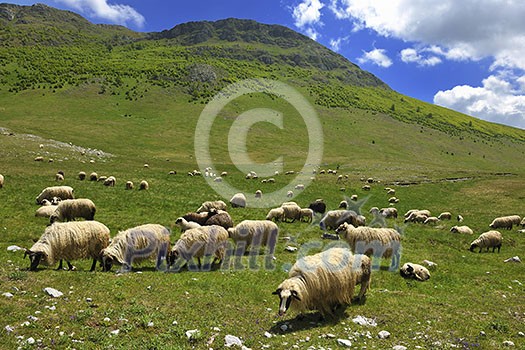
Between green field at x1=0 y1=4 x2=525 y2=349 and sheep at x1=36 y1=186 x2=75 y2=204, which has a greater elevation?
green field at x1=0 y1=4 x2=525 y2=349

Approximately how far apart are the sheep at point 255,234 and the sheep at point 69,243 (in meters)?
6.20

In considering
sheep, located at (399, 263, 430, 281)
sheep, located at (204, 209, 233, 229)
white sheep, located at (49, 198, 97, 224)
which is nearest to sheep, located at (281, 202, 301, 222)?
sheep, located at (204, 209, 233, 229)

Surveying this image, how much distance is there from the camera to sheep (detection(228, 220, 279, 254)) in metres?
17.3

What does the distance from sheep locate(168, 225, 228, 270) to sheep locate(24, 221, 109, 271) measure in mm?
2929

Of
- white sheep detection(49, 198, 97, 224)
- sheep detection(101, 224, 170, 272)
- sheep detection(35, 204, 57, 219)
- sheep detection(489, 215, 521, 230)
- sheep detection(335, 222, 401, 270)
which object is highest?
sheep detection(489, 215, 521, 230)

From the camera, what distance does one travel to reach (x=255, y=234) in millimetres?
17453

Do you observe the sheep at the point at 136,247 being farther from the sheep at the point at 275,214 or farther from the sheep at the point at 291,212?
the sheep at the point at 291,212

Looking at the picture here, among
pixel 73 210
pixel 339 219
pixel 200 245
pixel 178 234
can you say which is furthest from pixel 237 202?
pixel 200 245

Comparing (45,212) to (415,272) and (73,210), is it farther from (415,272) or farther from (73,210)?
(415,272)

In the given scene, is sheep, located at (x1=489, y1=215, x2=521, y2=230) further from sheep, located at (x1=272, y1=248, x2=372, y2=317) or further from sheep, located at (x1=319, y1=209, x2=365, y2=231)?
sheep, located at (x1=272, y1=248, x2=372, y2=317)

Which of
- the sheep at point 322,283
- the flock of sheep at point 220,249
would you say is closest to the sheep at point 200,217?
the flock of sheep at point 220,249

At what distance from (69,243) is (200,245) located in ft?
17.1

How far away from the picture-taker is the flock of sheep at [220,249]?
1045cm

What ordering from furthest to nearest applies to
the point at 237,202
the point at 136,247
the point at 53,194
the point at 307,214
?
the point at 237,202, the point at 307,214, the point at 53,194, the point at 136,247
